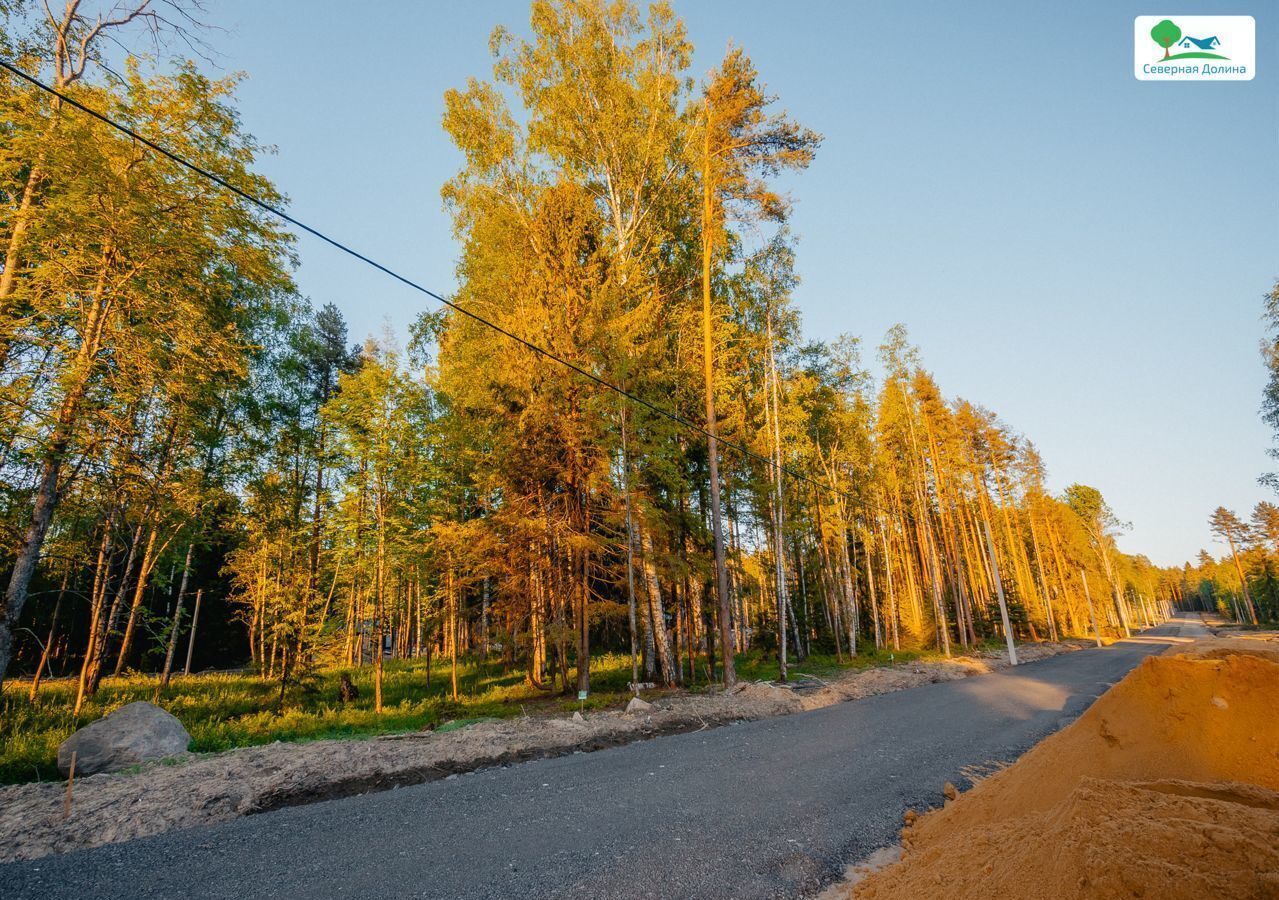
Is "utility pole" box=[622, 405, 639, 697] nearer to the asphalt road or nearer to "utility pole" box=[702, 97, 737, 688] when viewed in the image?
"utility pole" box=[702, 97, 737, 688]

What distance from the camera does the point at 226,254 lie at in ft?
29.7

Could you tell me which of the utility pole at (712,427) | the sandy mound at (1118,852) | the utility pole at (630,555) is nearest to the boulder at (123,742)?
the utility pole at (630,555)

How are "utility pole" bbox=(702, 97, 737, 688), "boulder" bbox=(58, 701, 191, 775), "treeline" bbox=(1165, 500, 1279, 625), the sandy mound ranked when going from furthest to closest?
1. "treeline" bbox=(1165, 500, 1279, 625)
2. "utility pole" bbox=(702, 97, 737, 688)
3. "boulder" bbox=(58, 701, 191, 775)
4. the sandy mound

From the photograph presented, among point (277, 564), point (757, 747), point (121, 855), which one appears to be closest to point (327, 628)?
point (277, 564)

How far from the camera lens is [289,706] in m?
12.8

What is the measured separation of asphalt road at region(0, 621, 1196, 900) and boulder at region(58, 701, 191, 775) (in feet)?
12.2

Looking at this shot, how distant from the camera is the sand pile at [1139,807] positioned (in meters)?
2.09

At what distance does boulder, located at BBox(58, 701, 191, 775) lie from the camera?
6965mm

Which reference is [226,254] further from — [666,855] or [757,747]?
[757,747]

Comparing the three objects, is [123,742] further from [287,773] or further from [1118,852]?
[1118,852]

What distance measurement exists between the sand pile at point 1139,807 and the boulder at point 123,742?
999 cm

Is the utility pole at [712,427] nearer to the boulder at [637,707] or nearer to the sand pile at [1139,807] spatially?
the boulder at [637,707]

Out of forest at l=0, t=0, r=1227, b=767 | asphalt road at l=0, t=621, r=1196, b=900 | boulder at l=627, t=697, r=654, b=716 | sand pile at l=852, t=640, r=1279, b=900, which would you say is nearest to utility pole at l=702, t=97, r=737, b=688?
forest at l=0, t=0, r=1227, b=767

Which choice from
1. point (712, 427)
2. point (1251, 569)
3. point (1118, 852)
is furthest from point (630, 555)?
point (1251, 569)
